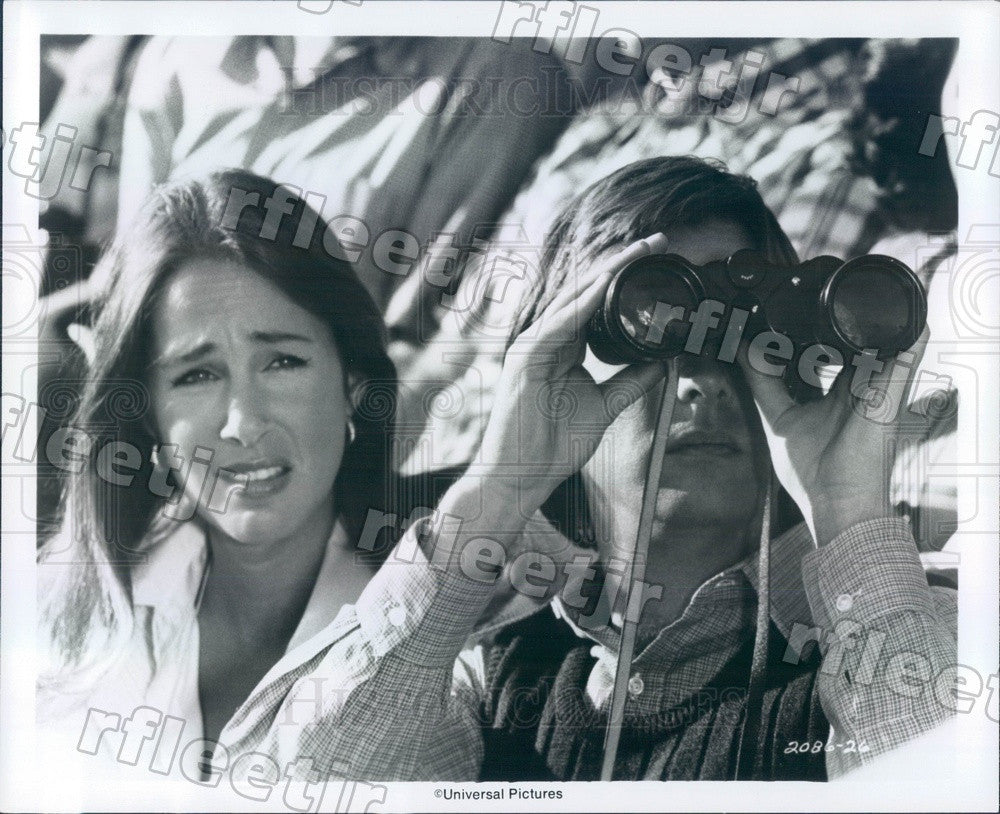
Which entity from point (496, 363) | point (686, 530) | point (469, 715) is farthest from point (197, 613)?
point (686, 530)

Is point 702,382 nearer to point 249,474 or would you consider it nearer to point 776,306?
point 776,306

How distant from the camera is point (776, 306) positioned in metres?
2.40

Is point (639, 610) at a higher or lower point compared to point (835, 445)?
lower

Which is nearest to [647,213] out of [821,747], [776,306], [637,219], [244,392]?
[637,219]

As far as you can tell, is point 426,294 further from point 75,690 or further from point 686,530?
point 75,690

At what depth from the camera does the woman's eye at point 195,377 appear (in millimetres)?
2371

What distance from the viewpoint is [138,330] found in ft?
7.85

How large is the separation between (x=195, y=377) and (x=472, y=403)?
68 cm

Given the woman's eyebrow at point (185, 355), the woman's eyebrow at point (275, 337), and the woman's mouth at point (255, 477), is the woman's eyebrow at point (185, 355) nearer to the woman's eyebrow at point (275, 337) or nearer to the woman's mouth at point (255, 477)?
the woman's eyebrow at point (275, 337)

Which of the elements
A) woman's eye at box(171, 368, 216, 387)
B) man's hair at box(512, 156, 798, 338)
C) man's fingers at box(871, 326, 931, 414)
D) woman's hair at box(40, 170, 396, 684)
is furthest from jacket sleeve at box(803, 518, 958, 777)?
woman's eye at box(171, 368, 216, 387)

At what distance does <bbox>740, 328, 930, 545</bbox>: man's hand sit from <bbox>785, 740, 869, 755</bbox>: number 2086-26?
51 cm

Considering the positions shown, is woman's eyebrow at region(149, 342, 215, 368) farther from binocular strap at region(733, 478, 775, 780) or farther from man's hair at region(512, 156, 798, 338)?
binocular strap at region(733, 478, 775, 780)

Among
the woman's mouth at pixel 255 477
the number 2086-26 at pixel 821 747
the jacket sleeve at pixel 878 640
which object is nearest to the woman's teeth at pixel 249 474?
the woman's mouth at pixel 255 477

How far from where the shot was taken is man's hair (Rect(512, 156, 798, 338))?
241 centimetres
